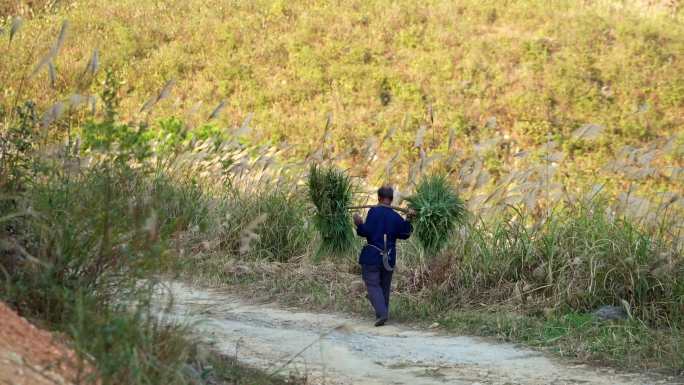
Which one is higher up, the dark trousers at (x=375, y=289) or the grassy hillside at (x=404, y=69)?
the grassy hillside at (x=404, y=69)

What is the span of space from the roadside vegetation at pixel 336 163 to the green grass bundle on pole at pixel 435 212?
76 centimetres

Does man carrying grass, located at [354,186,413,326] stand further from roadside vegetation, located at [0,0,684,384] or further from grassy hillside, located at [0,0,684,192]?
grassy hillside, located at [0,0,684,192]

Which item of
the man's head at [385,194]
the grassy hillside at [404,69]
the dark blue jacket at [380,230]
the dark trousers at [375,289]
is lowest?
the dark trousers at [375,289]

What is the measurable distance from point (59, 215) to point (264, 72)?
18.5m

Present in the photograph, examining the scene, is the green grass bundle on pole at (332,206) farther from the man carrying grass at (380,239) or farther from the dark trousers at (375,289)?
the dark trousers at (375,289)

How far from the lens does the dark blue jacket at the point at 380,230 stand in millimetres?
9298

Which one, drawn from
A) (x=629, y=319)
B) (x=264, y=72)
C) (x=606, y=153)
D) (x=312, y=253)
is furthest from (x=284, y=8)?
(x=629, y=319)

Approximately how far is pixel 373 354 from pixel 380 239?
5.16 feet

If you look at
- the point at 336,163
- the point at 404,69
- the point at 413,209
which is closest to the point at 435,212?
the point at 413,209

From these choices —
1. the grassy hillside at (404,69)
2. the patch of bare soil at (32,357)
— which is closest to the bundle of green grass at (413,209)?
the patch of bare soil at (32,357)

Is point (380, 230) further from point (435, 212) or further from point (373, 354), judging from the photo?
point (373, 354)

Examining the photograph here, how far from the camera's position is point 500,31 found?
24.9m

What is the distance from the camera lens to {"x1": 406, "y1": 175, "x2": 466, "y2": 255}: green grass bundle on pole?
29.7 ft

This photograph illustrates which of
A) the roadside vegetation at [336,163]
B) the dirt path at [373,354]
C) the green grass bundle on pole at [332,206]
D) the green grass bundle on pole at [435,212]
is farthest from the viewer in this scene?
the green grass bundle on pole at [332,206]
